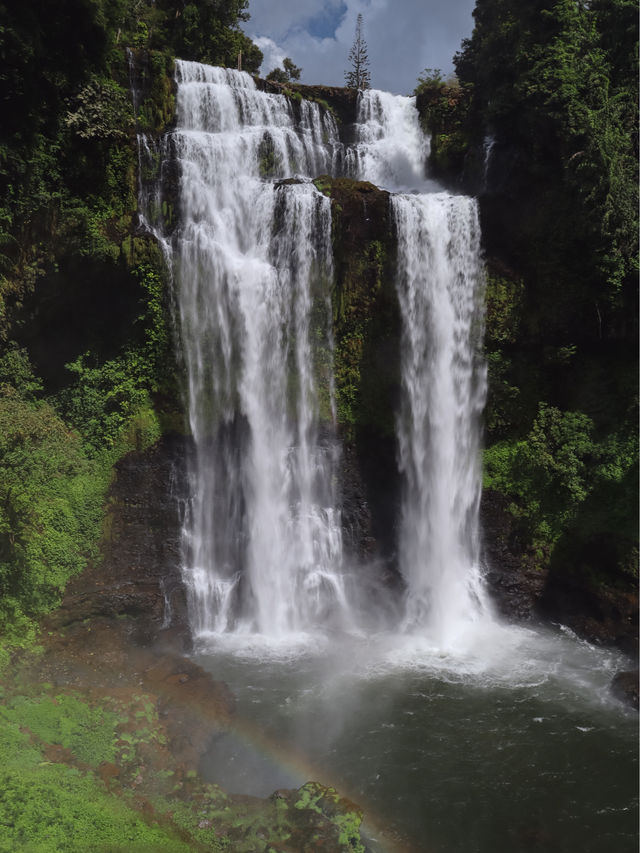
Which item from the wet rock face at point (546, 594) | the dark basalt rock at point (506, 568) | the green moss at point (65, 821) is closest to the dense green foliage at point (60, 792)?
the green moss at point (65, 821)

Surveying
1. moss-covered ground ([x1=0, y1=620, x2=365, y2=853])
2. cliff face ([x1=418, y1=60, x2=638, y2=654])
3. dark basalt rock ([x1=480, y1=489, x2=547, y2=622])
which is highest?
cliff face ([x1=418, y1=60, x2=638, y2=654])

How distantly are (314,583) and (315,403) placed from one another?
4687 millimetres

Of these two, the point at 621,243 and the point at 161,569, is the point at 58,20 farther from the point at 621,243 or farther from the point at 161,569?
the point at 621,243

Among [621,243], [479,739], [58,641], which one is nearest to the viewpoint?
[479,739]

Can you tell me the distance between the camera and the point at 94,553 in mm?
12820

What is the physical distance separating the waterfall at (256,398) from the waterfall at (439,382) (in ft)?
6.82

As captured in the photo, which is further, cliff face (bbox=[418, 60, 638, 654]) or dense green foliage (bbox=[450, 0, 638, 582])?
dense green foliage (bbox=[450, 0, 638, 582])

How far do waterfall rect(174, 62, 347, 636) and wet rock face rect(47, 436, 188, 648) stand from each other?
42 centimetres

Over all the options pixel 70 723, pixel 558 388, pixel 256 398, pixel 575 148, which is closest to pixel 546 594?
pixel 558 388

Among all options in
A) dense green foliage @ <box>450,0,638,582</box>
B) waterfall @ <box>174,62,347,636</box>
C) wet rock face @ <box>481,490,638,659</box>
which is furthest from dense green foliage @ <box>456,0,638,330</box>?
waterfall @ <box>174,62,347,636</box>

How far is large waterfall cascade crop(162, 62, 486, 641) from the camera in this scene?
14047mm

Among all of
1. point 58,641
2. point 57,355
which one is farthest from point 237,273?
point 58,641

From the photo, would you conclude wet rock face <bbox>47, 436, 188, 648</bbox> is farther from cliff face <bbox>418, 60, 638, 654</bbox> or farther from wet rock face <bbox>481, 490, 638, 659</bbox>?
cliff face <bbox>418, 60, 638, 654</bbox>

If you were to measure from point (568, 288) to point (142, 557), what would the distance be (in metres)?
12.8
